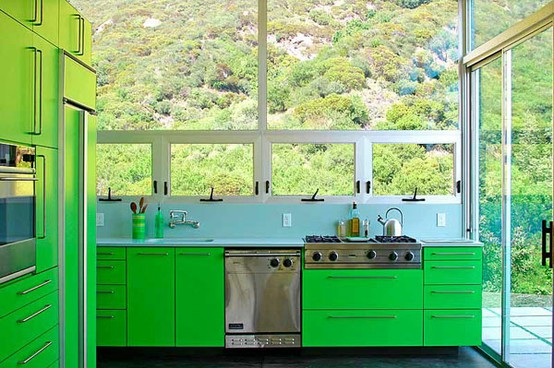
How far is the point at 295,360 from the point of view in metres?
4.50

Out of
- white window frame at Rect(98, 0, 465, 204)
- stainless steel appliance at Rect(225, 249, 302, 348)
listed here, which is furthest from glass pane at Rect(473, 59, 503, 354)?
stainless steel appliance at Rect(225, 249, 302, 348)

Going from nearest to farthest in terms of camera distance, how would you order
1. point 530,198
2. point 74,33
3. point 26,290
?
point 26,290
point 74,33
point 530,198

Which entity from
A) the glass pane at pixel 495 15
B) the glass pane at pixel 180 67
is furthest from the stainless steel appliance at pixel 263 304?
the glass pane at pixel 495 15

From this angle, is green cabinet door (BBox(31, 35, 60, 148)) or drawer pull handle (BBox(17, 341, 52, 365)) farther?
green cabinet door (BBox(31, 35, 60, 148))

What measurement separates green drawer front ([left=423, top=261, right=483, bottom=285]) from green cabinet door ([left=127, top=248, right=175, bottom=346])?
2.01m

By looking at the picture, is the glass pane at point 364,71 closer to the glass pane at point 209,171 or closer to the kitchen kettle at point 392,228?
the glass pane at point 209,171

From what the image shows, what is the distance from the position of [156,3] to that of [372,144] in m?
2.31

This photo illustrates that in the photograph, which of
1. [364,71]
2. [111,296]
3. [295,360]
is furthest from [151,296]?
[364,71]

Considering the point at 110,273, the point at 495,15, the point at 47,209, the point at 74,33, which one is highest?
the point at 495,15

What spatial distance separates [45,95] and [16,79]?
0.33 m

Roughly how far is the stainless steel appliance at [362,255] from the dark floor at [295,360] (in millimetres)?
734

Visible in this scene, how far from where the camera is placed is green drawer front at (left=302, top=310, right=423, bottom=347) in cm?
450

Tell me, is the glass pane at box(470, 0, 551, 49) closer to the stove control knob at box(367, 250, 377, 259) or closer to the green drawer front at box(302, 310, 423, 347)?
the stove control knob at box(367, 250, 377, 259)

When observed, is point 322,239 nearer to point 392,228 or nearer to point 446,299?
point 392,228
